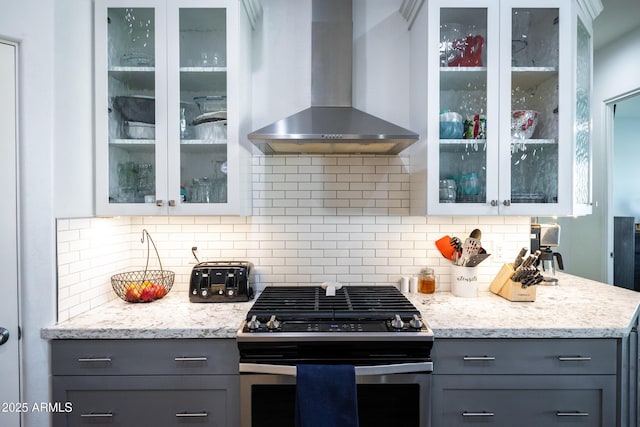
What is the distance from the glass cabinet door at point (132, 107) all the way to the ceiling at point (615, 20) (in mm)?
3227

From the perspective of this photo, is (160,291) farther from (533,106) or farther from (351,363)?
(533,106)

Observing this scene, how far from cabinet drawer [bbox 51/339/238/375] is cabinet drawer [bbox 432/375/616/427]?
3.40 feet

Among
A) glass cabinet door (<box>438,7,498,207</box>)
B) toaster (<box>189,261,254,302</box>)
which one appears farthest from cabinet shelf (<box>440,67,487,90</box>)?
toaster (<box>189,261,254,302</box>)

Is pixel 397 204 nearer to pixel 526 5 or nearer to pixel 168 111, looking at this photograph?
pixel 526 5

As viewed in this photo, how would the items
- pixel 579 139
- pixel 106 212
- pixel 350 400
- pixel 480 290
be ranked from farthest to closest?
pixel 480 290, pixel 579 139, pixel 106 212, pixel 350 400

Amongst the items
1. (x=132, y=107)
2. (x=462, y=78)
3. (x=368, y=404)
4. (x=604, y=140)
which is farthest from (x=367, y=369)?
(x=604, y=140)

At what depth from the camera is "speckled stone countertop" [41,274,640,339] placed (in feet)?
4.72

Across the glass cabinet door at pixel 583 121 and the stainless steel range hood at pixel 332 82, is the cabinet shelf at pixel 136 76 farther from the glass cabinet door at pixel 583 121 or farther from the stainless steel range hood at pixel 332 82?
the glass cabinet door at pixel 583 121

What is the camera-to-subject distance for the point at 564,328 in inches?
56.5

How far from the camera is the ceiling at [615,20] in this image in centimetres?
255

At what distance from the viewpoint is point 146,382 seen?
1453mm

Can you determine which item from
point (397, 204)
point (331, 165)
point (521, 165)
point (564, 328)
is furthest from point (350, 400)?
point (521, 165)

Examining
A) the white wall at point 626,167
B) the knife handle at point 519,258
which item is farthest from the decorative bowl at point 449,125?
the white wall at point 626,167

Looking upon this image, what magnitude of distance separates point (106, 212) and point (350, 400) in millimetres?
→ 1512
